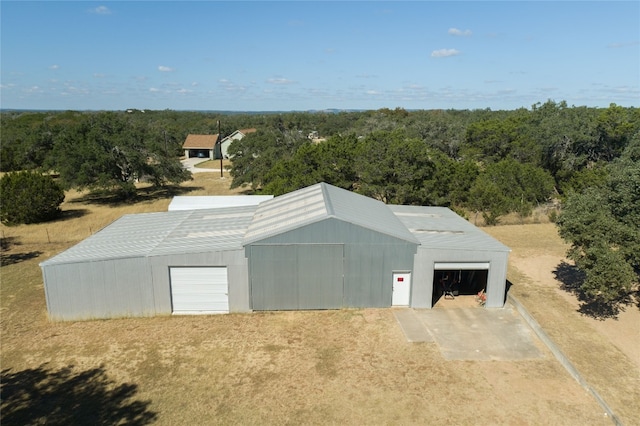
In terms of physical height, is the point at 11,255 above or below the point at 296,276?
below

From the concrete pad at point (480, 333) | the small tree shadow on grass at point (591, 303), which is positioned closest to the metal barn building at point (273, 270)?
the concrete pad at point (480, 333)

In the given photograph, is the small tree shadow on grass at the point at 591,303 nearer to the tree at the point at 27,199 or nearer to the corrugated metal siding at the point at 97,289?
the corrugated metal siding at the point at 97,289

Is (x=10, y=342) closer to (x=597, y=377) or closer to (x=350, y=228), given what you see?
(x=350, y=228)

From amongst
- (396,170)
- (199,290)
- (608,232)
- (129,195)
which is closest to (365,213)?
(199,290)

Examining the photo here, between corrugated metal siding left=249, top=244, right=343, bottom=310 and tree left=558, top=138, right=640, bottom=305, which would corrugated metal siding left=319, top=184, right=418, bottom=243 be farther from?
tree left=558, top=138, right=640, bottom=305

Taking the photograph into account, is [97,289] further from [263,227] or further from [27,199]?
[27,199]
